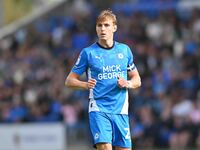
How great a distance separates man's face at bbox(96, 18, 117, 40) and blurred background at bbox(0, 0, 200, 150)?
26.2 feet

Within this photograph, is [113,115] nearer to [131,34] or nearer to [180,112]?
[180,112]

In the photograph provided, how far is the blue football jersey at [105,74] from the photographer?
9938 mm

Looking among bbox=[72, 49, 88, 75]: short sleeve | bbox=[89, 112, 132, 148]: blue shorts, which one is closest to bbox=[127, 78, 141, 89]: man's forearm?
bbox=[89, 112, 132, 148]: blue shorts

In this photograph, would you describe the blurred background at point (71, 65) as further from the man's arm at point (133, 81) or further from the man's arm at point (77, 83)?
the man's arm at point (77, 83)

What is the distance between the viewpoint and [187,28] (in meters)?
20.5

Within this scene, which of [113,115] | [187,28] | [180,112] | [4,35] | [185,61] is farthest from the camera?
[4,35]

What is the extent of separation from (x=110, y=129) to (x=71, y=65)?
11.3 meters

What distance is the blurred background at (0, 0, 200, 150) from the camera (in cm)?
1825

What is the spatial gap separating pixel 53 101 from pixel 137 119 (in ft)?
7.95

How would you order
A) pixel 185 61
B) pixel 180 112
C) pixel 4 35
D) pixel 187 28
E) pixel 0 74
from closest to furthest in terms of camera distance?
1. pixel 180 112
2. pixel 185 61
3. pixel 187 28
4. pixel 0 74
5. pixel 4 35

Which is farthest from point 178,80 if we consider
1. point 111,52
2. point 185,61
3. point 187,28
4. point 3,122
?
point 111,52

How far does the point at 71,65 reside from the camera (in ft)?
69.6

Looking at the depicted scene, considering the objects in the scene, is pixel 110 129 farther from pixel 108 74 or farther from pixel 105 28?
pixel 105 28

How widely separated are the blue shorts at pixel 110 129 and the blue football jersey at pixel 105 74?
73mm
